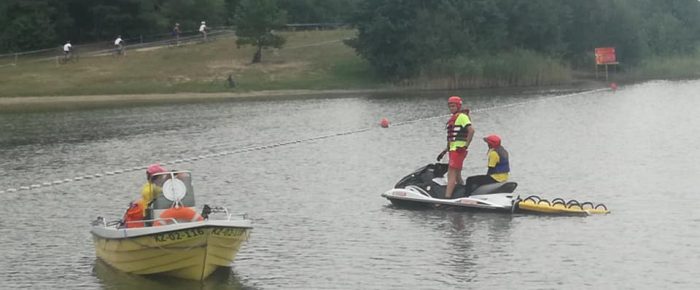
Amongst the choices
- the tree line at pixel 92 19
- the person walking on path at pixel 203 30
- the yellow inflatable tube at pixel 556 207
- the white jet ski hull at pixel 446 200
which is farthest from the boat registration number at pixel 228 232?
the person walking on path at pixel 203 30

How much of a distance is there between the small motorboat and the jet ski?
8192 millimetres

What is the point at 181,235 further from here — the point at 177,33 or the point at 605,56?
the point at 605,56

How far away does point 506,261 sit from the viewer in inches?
921

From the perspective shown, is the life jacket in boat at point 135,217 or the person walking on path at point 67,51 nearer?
the life jacket in boat at point 135,217

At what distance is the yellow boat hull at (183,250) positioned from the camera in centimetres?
2069

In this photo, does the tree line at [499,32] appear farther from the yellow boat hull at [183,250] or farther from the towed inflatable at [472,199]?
the yellow boat hull at [183,250]

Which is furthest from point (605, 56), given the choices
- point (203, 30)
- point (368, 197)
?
point (368, 197)

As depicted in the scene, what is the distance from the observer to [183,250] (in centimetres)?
2097

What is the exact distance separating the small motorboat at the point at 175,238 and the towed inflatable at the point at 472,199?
8211mm

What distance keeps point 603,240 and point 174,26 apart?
287 ft

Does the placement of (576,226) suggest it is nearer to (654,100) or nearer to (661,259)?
(661,259)

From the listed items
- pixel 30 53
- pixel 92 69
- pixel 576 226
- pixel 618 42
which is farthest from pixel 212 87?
pixel 576 226

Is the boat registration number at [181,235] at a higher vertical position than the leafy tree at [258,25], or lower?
lower

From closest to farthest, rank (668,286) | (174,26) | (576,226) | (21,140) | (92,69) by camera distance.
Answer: (668,286), (576,226), (21,140), (92,69), (174,26)
